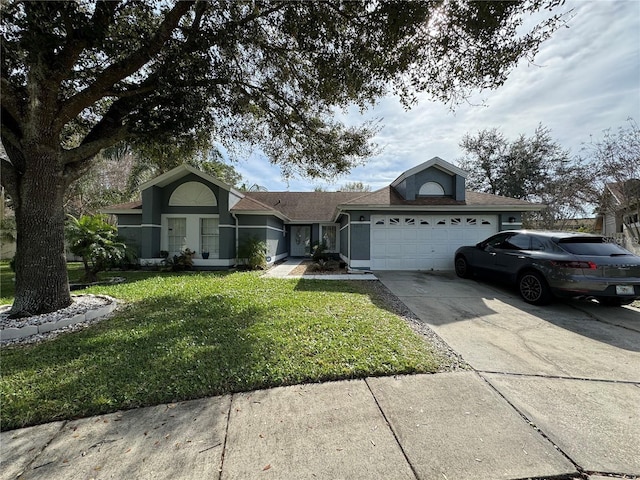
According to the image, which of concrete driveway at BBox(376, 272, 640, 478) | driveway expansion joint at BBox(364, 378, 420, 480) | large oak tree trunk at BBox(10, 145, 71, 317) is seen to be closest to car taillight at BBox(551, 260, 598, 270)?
concrete driveway at BBox(376, 272, 640, 478)

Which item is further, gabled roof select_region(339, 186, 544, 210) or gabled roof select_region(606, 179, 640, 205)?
gabled roof select_region(606, 179, 640, 205)

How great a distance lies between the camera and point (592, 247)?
6.15 meters

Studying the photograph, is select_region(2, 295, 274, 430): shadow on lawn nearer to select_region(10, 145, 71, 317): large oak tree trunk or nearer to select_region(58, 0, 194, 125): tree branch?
select_region(10, 145, 71, 317): large oak tree trunk

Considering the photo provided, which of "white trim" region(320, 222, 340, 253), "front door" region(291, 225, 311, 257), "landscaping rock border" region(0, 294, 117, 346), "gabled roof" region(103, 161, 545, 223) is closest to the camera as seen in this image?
"landscaping rock border" region(0, 294, 117, 346)

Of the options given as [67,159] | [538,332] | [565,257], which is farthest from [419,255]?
[67,159]

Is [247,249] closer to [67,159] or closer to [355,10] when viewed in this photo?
[67,159]

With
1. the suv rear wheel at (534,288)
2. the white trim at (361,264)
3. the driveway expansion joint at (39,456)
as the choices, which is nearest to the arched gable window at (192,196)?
the white trim at (361,264)

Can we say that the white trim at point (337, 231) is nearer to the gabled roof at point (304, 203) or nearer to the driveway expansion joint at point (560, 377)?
the gabled roof at point (304, 203)

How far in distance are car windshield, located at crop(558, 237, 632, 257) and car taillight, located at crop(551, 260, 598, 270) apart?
0.31 meters

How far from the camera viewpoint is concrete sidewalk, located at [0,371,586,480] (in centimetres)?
203

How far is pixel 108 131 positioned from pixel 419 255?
1077 cm

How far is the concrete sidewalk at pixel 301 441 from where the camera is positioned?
6.65 ft

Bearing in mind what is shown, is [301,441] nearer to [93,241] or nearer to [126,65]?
[126,65]

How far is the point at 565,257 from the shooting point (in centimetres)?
606
